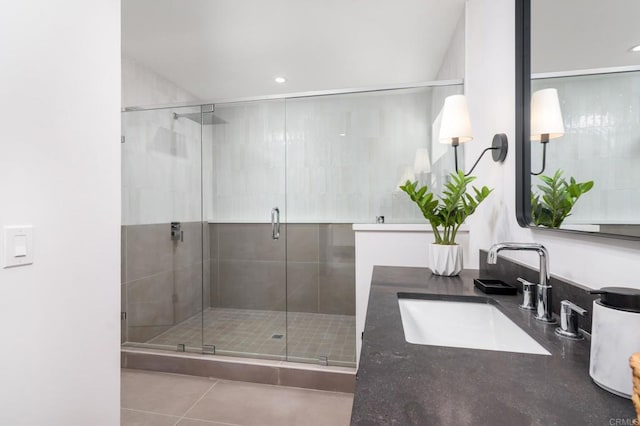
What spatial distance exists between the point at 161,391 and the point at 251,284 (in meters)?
Result: 1.14

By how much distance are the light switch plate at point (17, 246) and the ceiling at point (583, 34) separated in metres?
1.59

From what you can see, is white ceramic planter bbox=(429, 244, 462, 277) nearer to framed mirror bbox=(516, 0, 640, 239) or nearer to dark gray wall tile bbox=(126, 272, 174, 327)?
framed mirror bbox=(516, 0, 640, 239)

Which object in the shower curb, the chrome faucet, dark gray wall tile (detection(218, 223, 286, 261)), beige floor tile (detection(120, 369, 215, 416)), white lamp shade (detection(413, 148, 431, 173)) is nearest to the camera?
the chrome faucet

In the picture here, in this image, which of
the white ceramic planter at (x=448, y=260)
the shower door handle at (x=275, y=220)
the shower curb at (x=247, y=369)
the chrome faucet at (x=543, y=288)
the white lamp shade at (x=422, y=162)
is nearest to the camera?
the chrome faucet at (x=543, y=288)

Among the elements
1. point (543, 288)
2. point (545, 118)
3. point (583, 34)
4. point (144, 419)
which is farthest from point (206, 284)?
point (583, 34)

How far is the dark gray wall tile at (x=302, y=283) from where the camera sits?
2.82 meters

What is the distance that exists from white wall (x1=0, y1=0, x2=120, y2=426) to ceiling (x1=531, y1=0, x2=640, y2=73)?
1.54m

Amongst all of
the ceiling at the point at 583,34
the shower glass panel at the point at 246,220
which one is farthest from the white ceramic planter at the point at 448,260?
the shower glass panel at the point at 246,220

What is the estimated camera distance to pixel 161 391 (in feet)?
6.67

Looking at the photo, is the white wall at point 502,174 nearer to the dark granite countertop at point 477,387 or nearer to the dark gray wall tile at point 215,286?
the dark granite countertop at point 477,387

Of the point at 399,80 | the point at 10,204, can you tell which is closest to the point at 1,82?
the point at 10,204

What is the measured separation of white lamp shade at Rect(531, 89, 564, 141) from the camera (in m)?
0.88

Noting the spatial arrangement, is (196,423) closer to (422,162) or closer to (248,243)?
(248,243)

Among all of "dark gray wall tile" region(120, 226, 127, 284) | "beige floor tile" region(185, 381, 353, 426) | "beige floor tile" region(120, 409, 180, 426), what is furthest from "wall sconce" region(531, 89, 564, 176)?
"dark gray wall tile" region(120, 226, 127, 284)
